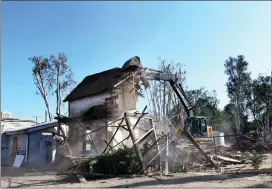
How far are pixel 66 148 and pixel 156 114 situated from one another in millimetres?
16257

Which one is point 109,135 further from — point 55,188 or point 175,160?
point 55,188

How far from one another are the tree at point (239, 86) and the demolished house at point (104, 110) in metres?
26.0

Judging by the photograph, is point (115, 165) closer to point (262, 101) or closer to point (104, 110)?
point (104, 110)

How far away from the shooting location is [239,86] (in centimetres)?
4409

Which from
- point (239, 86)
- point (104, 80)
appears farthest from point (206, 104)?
point (104, 80)

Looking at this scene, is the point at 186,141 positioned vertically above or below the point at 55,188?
above

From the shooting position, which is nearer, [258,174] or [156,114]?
[258,174]

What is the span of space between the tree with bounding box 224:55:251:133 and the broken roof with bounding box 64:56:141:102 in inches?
1002

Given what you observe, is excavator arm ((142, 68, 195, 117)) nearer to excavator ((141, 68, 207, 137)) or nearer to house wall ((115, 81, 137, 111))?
excavator ((141, 68, 207, 137))

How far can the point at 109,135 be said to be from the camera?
21641 millimetres

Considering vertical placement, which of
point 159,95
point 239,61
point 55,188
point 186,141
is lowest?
point 55,188

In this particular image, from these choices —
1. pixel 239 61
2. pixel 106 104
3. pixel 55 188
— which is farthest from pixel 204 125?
pixel 239 61

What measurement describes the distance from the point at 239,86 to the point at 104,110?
2934 centimetres

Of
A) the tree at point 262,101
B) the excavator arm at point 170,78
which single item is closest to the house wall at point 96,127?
the excavator arm at point 170,78
